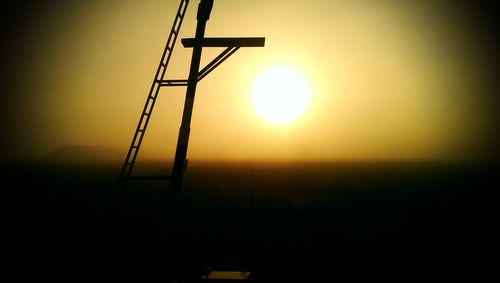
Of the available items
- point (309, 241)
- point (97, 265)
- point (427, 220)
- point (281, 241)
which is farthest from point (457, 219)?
point (97, 265)

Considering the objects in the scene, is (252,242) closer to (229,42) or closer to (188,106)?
(188,106)

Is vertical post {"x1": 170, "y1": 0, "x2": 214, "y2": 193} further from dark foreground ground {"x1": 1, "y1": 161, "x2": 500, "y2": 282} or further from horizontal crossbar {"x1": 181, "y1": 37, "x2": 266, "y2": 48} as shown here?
dark foreground ground {"x1": 1, "y1": 161, "x2": 500, "y2": 282}

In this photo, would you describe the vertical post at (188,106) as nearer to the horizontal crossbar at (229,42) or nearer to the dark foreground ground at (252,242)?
the horizontal crossbar at (229,42)

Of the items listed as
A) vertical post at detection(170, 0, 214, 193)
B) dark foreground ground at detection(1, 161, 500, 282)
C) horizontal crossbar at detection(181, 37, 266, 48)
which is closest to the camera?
horizontal crossbar at detection(181, 37, 266, 48)

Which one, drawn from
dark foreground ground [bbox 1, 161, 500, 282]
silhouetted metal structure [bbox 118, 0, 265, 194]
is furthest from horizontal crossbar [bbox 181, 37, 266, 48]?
dark foreground ground [bbox 1, 161, 500, 282]

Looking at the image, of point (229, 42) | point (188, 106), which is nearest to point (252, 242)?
point (188, 106)

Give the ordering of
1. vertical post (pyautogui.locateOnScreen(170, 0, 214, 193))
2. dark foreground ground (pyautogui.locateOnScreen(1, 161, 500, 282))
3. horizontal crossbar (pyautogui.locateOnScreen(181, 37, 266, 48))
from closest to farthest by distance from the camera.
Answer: horizontal crossbar (pyautogui.locateOnScreen(181, 37, 266, 48)) < vertical post (pyautogui.locateOnScreen(170, 0, 214, 193)) < dark foreground ground (pyautogui.locateOnScreen(1, 161, 500, 282))
